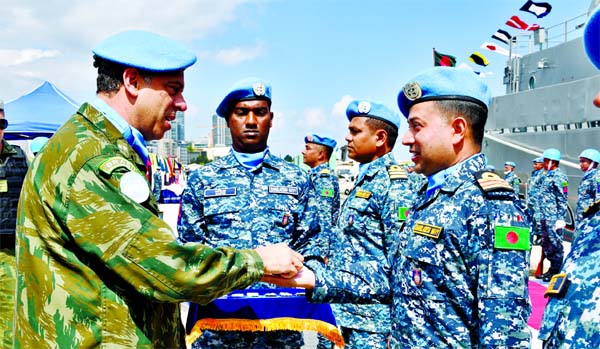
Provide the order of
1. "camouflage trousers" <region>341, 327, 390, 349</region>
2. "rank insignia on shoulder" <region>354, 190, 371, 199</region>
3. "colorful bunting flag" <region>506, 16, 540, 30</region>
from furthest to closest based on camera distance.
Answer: "colorful bunting flag" <region>506, 16, 540, 30</region> < "rank insignia on shoulder" <region>354, 190, 371, 199</region> < "camouflage trousers" <region>341, 327, 390, 349</region>

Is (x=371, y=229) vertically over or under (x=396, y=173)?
under

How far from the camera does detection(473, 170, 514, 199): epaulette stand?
1.76 meters

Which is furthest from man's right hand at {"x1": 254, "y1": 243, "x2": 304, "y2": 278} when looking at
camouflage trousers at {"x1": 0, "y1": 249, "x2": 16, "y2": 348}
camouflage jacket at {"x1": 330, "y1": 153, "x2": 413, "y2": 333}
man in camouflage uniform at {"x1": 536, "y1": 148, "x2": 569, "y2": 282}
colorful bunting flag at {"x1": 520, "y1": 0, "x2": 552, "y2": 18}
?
colorful bunting flag at {"x1": 520, "y1": 0, "x2": 552, "y2": 18}

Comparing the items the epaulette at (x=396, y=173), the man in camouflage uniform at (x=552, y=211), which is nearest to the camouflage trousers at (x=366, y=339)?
the epaulette at (x=396, y=173)

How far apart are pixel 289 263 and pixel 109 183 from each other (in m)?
0.74

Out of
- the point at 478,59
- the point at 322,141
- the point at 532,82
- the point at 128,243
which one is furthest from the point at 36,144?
the point at 532,82

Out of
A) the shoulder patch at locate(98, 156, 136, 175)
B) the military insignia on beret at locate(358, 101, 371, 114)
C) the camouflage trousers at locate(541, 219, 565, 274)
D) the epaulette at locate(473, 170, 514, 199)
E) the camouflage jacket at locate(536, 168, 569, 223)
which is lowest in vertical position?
the camouflage trousers at locate(541, 219, 565, 274)

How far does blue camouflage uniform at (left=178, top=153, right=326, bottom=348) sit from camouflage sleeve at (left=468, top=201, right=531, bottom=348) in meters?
1.27

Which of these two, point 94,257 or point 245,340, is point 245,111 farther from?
point 94,257

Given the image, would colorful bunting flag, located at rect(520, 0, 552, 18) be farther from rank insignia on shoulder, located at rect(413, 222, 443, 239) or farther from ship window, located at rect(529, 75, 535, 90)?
rank insignia on shoulder, located at rect(413, 222, 443, 239)

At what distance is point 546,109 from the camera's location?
1462 cm

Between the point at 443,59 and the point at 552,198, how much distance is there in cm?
521

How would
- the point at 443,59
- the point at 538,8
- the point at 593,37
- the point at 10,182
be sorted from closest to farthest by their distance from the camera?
the point at 593,37 → the point at 10,182 → the point at 443,59 → the point at 538,8

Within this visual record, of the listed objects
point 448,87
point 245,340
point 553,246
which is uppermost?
point 448,87
